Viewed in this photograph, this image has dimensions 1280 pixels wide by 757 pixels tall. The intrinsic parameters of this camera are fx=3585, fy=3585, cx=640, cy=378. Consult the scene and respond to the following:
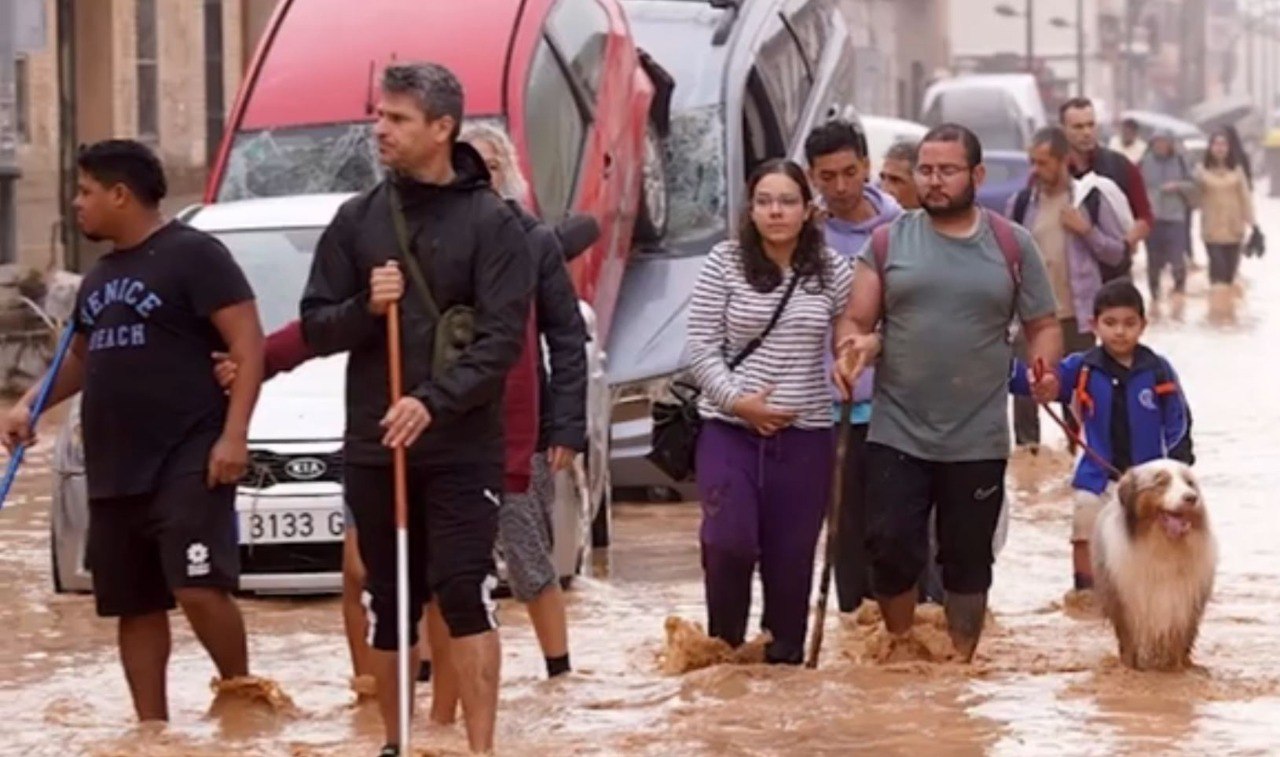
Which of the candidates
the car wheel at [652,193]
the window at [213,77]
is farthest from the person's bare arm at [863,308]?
the window at [213,77]

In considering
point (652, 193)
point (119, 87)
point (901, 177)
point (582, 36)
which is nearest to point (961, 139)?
point (901, 177)

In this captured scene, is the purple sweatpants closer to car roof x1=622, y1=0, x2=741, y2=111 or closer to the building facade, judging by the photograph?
car roof x1=622, y1=0, x2=741, y2=111

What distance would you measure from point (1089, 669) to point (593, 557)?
12.6 ft

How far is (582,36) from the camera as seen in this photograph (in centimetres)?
1722

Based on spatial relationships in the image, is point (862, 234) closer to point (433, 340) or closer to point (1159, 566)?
point (1159, 566)

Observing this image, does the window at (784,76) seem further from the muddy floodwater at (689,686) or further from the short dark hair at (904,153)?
the short dark hair at (904,153)

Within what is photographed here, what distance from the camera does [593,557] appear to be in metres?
14.4

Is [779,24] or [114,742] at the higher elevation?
[779,24]

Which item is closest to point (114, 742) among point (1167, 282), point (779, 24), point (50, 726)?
point (50, 726)

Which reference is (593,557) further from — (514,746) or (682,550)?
(514,746)

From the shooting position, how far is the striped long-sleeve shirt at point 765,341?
10.2 metres

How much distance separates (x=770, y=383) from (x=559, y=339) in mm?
917

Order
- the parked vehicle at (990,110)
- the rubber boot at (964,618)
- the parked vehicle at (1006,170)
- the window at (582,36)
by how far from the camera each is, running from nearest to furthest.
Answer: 1. the rubber boot at (964,618)
2. the window at (582,36)
3. the parked vehicle at (1006,170)
4. the parked vehicle at (990,110)

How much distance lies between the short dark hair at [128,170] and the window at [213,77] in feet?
74.8
